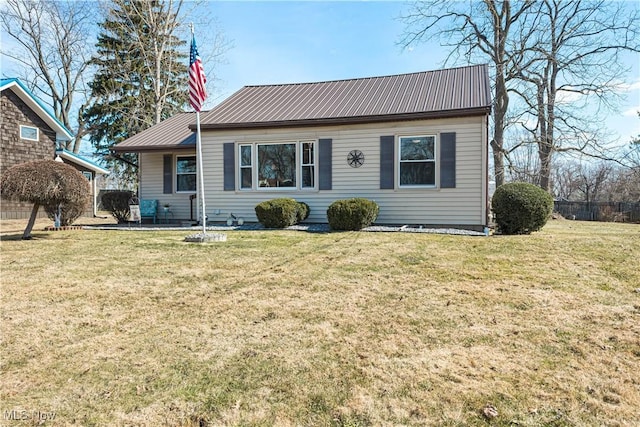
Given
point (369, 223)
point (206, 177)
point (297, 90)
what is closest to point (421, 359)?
point (369, 223)

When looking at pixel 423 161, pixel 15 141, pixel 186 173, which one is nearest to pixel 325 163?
pixel 423 161

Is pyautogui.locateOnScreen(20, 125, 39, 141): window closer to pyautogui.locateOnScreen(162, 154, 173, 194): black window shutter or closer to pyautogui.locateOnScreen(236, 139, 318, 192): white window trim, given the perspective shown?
pyautogui.locateOnScreen(162, 154, 173, 194): black window shutter

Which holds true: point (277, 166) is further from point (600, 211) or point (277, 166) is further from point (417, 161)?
point (600, 211)

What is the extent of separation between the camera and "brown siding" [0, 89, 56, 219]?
1570cm

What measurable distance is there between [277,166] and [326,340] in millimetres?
8614

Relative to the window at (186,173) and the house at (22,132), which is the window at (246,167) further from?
the house at (22,132)

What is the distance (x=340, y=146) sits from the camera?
10594 millimetres

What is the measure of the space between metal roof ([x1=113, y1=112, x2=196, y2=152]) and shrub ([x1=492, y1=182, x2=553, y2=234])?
30.0 feet

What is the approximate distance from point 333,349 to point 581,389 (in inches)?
65.6

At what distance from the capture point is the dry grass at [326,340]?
228cm

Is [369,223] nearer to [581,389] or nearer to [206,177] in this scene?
[206,177]

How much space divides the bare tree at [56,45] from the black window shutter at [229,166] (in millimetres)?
20702

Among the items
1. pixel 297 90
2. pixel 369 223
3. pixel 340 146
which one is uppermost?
pixel 297 90

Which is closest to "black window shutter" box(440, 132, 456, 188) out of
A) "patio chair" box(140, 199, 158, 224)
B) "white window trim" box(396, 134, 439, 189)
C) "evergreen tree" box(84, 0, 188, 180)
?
"white window trim" box(396, 134, 439, 189)
